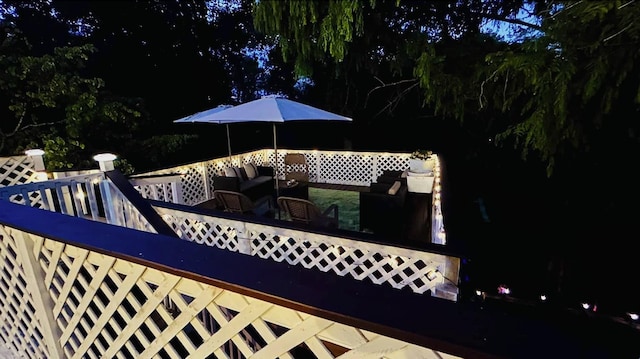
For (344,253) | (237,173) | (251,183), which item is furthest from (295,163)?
(344,253)

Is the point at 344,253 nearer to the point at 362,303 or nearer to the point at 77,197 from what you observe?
the point at 362,303

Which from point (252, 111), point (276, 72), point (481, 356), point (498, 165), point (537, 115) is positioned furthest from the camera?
point (276, 72)

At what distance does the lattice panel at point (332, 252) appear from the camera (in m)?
1.97

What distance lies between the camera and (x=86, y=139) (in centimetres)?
616

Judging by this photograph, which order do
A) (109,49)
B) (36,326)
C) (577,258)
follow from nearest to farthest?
(36,326), (577,258), (109,49)

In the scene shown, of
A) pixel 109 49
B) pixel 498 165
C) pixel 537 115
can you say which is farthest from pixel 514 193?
pixel 109 49

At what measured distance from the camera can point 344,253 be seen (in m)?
2.32

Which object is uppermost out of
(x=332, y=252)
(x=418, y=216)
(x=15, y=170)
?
(x=15, y=170)

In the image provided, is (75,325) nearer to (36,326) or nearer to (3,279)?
(36,326)

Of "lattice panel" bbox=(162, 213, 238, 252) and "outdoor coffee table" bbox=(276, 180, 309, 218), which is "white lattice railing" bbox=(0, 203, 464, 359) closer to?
"lattice panel" bbox=(162, 213, 238, 252)

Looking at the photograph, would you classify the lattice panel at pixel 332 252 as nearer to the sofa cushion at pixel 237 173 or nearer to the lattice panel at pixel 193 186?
the sofa cushion at pixel 237 173

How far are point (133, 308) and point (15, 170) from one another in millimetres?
5556

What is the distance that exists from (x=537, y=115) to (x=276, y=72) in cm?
1078

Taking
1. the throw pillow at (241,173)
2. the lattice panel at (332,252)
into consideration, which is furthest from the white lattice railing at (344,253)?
the throw pillow at (241,173)
